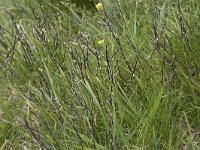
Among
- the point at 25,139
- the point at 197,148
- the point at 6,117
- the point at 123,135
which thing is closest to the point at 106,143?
the point at 123,135

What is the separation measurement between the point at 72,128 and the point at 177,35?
0.70 m

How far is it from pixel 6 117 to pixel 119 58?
602 millimetres

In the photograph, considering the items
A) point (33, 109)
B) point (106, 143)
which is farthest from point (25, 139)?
point (106, 143)

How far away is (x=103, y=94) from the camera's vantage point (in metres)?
1.81

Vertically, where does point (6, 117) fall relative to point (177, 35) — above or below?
below

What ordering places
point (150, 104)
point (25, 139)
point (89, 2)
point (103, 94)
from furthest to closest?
point (89, 2), point (25, 139), point (103, 94), point (150, 104)

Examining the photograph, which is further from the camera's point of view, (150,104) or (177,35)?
(177,35)

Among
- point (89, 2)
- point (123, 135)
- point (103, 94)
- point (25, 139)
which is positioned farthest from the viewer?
point (89, 2)

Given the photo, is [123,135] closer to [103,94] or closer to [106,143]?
[106,143]

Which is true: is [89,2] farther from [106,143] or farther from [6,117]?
[106,143]

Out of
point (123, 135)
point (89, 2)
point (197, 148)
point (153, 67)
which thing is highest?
point (89, 2)

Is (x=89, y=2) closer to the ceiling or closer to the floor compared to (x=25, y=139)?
closer to the ceiling

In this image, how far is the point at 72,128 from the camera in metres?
1.71

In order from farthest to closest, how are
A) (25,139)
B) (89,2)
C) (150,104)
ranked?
(89,2), (25,139), (150,104)
